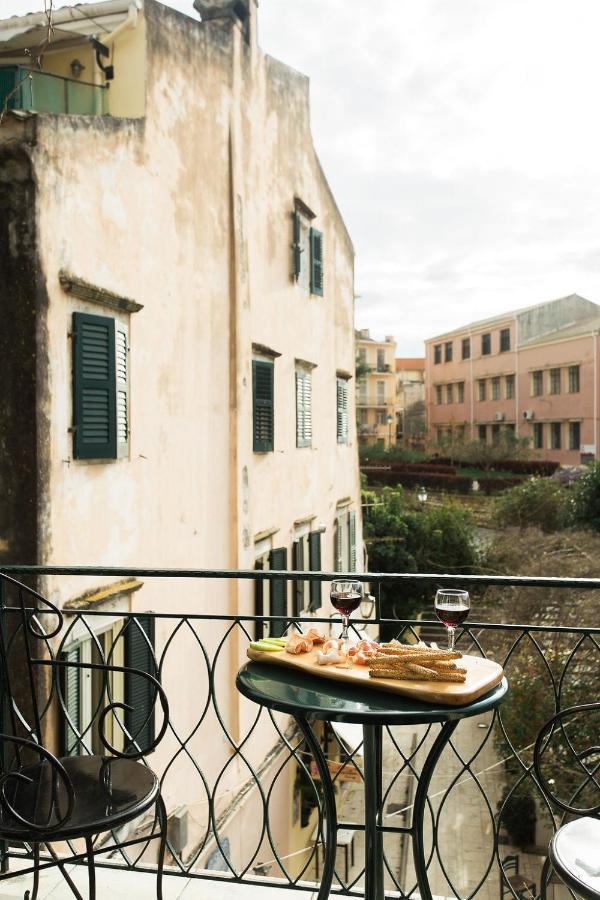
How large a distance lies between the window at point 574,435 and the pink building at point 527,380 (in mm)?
46

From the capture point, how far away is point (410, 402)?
58.4 meters

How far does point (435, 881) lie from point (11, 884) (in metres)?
9.11

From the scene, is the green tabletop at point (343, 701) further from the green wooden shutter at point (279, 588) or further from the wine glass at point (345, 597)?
the green wooden shutter at point (279, 588)

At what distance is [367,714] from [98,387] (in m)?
5.56

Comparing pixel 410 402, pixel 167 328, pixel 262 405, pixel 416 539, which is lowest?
pixel 416 539

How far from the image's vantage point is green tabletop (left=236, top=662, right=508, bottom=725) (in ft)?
6.21

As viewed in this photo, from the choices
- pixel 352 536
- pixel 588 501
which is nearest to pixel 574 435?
pixel 588 501

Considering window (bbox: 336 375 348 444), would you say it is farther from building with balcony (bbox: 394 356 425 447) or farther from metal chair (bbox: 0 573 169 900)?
building with balcony (bbox: 394 356 425 447)

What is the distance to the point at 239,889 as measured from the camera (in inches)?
121

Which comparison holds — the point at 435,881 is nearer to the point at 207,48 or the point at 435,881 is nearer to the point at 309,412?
the point at 309,412

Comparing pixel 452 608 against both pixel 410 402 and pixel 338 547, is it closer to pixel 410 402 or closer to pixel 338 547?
pixel 338 547

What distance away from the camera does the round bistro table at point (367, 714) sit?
1.91 meters

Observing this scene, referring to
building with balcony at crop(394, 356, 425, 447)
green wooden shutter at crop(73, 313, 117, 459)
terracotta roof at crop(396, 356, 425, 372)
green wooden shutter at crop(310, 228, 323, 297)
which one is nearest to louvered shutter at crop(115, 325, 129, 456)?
green wooden shutter at crop(73, 313, 117, 459)

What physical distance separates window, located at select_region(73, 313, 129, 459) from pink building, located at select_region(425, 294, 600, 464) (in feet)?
94.9
